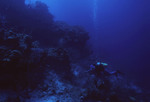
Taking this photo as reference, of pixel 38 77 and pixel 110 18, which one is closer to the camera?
pixel 38 77

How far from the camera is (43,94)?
13.2ft

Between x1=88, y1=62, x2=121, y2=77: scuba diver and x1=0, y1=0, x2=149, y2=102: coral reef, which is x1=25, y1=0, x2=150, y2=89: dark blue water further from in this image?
x1=88, y1=62, x2=121, y2=77: scuba diver

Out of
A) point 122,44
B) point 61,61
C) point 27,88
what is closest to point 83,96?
point 61,61

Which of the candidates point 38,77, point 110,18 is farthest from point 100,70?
point 110,18

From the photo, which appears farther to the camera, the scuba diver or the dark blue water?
the dark blue water

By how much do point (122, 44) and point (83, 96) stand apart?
37.2 metres

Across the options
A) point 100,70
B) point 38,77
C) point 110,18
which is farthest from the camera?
point 110,18

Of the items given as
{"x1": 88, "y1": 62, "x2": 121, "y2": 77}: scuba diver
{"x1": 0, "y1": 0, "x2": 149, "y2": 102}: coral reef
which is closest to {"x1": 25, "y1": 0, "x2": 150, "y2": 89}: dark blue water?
{"x1": 0, "y1": 0, "x2": 149, "y2": 102}: coral reef

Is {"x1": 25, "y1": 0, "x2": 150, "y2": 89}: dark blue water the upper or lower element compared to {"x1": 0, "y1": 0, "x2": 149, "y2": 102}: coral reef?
upper

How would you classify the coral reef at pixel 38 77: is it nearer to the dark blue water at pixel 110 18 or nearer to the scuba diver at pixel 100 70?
the scuba diver at pixel 100 70

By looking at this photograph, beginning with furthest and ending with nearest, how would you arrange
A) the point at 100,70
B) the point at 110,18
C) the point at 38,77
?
the point at 110,18 < the point at 100,70 < the point at 38,77

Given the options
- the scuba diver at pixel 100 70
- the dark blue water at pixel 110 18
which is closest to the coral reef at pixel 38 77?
the scuba diver at pixel 100 70

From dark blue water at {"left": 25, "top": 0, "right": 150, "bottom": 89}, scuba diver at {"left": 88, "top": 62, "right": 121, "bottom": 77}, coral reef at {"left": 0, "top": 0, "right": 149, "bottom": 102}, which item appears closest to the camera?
coral reef at {"left": 0, "top": 0, "right": 149, "bottom": 102}

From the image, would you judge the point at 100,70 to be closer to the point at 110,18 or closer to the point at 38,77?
the point at 38,77
